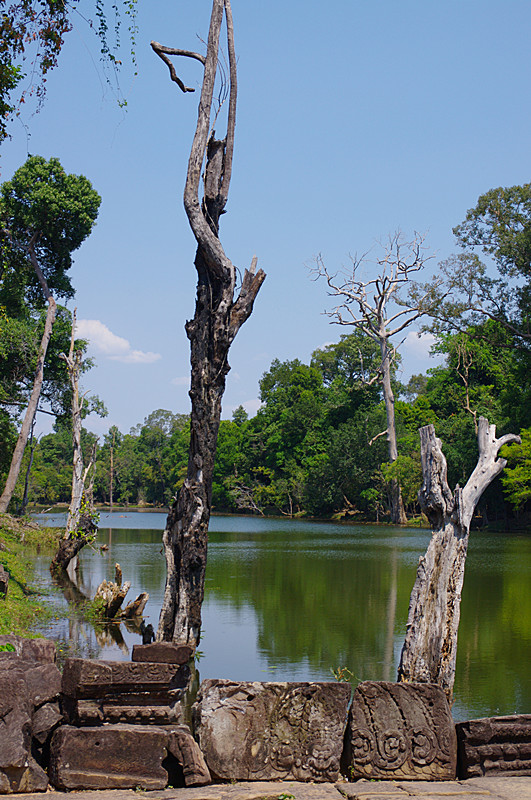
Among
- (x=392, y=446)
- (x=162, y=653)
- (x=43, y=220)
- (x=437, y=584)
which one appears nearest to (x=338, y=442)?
(x=392, y=446)

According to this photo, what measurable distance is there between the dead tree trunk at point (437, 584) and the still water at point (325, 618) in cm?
92

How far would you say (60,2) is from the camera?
28.2 ft

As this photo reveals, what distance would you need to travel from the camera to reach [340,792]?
4629 mm

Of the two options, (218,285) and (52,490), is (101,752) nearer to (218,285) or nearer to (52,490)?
(218,285)

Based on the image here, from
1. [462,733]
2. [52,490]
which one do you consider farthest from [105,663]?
[52,490]

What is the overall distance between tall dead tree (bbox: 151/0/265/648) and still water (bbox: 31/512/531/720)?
3.49 feet

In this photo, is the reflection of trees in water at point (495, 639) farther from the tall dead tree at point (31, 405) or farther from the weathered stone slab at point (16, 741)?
the tall dead tree at point (31, 405)

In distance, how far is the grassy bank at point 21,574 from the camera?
10.3 m

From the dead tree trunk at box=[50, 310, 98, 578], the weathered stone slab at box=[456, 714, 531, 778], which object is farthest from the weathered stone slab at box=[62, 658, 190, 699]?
the dead tree trunk at box=[50, 310, 98, 578]

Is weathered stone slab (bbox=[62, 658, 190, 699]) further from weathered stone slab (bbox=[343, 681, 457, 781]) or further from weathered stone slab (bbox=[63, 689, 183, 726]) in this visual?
weathered stone slab (bbox=[343, 681, 457, 781])

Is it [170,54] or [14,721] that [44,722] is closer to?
[14,721]

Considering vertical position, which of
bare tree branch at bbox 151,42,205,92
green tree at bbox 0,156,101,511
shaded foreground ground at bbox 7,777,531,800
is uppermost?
green tree at bbox 0,156,101,511

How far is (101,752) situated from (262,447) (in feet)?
207

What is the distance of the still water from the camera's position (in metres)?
9.59
